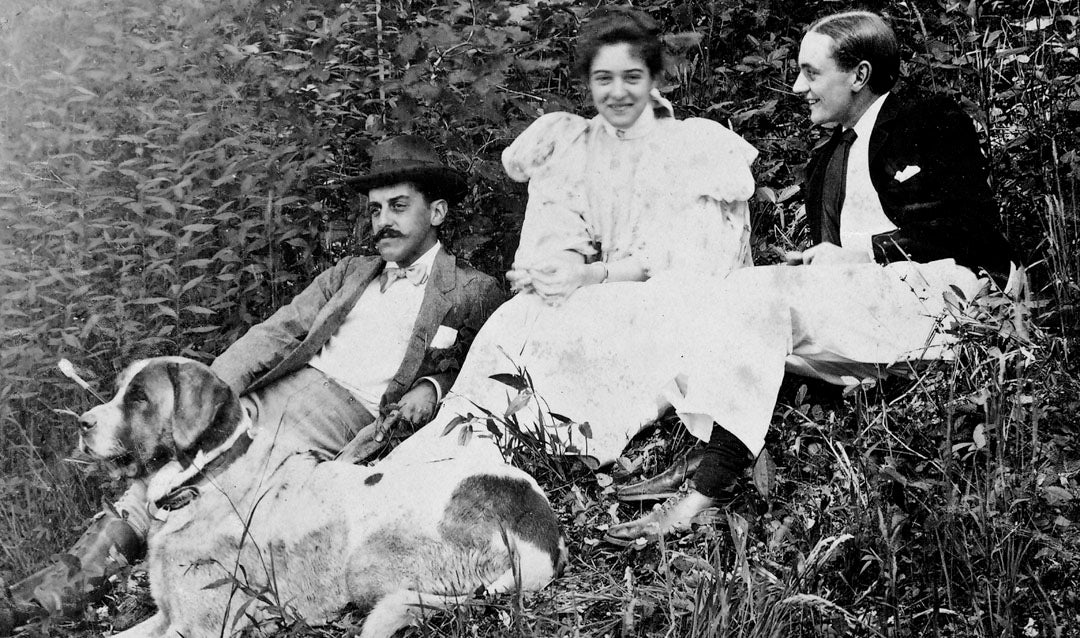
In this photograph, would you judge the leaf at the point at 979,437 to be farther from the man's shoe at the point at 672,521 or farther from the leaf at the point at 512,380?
the leaf at the point at 512,380

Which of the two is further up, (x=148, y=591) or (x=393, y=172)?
(x=393, y=172)

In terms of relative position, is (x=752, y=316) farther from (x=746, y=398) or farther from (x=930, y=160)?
(x=930, y=160)

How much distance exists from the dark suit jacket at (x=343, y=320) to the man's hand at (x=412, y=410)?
1.8 inches

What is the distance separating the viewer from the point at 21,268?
4289 millimetres

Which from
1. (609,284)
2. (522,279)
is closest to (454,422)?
(522,279)

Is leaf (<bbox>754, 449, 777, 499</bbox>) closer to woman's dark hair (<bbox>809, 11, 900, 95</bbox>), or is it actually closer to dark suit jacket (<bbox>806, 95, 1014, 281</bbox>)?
dark suit jacket (<bbox>806, 95, 1014, 281</bbox>)

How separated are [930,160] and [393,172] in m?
1.91

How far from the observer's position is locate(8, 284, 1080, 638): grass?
2850 mm

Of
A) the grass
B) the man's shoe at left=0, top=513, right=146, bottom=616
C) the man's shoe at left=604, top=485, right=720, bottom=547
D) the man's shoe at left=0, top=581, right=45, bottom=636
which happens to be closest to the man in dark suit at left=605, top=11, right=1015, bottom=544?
the man's shoe at left=604, top=485, right=720, bottom=547

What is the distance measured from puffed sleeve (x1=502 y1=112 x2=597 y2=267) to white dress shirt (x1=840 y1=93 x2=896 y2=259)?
2.91 ft

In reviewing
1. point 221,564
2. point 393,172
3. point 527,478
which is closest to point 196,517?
point 221,564

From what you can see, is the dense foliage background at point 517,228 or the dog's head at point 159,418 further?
the dog's head at point 159,418

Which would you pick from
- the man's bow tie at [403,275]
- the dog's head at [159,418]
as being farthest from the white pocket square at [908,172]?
the dog's head at [159,418]

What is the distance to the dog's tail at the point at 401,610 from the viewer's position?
302 centimetres
